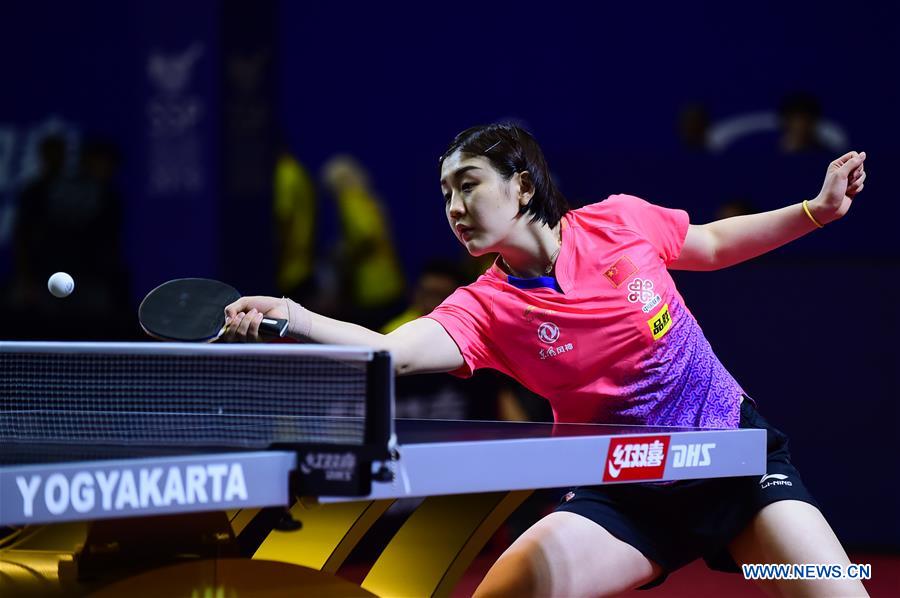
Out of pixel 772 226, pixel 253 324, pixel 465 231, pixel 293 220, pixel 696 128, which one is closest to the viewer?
pixel 253 324

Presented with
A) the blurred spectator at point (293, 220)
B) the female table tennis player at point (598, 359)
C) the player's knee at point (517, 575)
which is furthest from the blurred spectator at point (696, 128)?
the player's knee at point (517, 575)

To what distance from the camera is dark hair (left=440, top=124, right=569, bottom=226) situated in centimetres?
325

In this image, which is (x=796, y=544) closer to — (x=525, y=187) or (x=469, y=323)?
(x=469, y=323)

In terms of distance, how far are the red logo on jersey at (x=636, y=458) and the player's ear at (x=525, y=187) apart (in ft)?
2.58

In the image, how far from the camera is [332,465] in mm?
2336

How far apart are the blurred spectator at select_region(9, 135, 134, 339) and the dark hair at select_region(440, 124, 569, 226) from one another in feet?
17.3

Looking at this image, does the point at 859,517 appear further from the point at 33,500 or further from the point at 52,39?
the point at 52,39

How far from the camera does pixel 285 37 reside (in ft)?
39.0

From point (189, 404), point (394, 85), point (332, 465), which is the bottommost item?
point (189, 404)

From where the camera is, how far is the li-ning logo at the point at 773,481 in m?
3.20

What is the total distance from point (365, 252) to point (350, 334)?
6.72 meters

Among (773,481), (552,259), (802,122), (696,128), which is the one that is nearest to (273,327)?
(552,259)

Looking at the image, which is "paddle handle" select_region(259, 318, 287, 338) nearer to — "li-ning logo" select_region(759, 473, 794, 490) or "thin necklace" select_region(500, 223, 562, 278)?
"thin necklace" select_region(500, 223, 562, 278)

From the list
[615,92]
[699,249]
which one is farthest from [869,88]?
[699,249]
